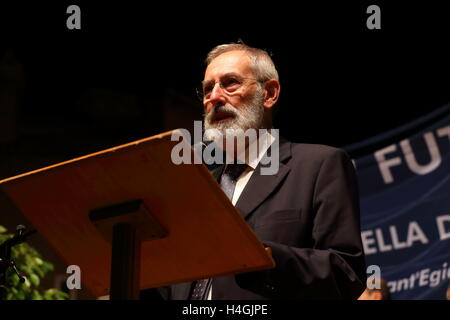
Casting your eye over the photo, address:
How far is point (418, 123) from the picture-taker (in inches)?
169

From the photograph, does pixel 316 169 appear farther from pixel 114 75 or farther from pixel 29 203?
pixel 114 75

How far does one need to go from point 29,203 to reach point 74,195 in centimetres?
16

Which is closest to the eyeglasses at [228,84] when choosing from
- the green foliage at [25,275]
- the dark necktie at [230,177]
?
the dark necktie at [230,177]

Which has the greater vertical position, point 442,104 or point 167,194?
point 442,104

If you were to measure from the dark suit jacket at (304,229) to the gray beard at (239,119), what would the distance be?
0.63ft

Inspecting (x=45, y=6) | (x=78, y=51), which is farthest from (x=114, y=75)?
(x=45, y=6)

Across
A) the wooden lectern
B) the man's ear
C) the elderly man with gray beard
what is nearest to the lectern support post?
the wooden lectern

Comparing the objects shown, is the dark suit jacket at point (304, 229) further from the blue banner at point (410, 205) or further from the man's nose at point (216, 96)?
the blue banner at point (410, 205)

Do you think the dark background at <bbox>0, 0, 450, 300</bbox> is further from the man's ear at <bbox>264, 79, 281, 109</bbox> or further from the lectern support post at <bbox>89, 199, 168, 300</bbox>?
the lectern support post at <bbox>89, 199, 168, 300</bbox>

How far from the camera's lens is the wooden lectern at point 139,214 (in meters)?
1.40

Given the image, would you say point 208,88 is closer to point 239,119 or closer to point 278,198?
point 239,119

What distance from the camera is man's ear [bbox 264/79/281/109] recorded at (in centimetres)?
251

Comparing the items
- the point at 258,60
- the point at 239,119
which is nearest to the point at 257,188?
the point at 239,119

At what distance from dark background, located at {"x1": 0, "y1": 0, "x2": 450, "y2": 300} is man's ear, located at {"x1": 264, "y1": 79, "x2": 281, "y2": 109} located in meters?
1.79
